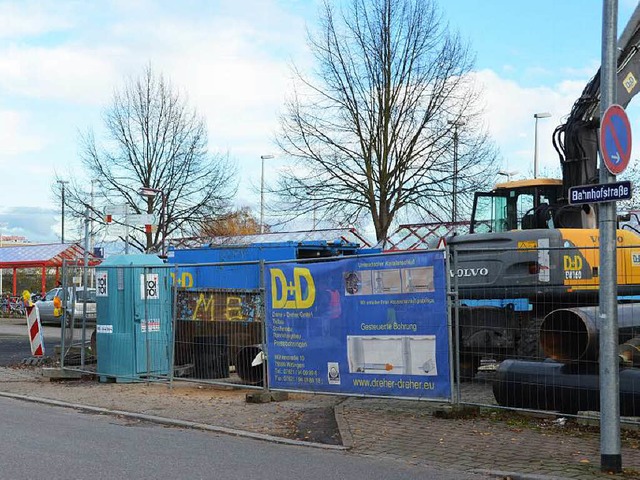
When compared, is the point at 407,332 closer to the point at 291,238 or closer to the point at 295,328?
the point at 295,328

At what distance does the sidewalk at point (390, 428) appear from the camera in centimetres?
764

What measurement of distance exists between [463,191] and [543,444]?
20334 mm

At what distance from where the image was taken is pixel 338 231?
33656 mm

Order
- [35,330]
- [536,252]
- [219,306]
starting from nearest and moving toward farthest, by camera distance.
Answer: [219,306], [536,252], [35,330]

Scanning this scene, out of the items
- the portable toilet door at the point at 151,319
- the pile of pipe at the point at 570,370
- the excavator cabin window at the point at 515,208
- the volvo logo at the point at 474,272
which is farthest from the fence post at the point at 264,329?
the excavator cabin window at the point at 515,208

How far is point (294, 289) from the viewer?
→ 11.2 metres

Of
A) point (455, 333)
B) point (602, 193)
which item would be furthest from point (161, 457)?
point (602, 193)

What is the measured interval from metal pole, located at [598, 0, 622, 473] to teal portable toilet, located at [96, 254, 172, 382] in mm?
8164

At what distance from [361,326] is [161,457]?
11.4 feet

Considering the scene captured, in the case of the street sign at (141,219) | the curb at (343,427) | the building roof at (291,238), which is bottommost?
the curb at (343,427)

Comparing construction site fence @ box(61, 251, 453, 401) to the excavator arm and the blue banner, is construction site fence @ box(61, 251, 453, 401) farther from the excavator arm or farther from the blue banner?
the excavator arm

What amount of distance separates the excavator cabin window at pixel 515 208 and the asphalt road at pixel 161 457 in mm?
7704

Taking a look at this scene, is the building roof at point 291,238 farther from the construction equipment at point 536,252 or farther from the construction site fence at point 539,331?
the construction site fence at point 539,331

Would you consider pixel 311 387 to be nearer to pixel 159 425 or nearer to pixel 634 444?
pixel 159 425
